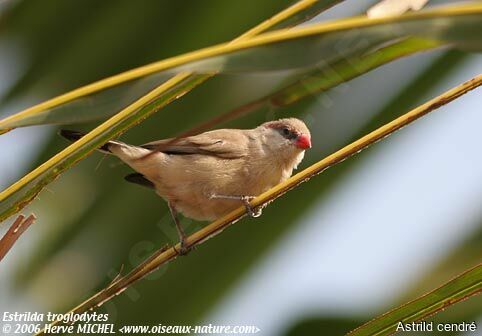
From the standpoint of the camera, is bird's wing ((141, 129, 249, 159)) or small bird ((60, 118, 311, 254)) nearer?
small bird ((60, 118, 311, 254))

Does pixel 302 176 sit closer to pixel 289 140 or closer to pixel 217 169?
pixel 217 169

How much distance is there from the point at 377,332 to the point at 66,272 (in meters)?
1.06

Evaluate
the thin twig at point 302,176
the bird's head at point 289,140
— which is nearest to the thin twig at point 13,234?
the thin twig at point 302,176

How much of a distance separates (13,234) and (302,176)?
0.63m

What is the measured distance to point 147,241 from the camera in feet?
7.32

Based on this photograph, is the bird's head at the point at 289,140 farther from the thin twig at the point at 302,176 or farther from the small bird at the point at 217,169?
the thin twig at the point at 302,176

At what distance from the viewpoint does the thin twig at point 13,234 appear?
1.32 meters

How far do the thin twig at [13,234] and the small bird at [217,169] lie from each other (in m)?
1.94

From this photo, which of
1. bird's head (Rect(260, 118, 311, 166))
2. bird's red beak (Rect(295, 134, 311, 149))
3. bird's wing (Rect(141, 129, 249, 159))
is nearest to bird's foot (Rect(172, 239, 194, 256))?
bird's wing (Rect(141, 129, 249, 159))

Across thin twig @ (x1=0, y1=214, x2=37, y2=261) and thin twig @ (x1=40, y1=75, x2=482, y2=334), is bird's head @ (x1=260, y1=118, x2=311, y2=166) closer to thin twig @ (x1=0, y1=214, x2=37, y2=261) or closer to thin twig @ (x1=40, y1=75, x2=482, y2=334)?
thin twig @ (x1=40, y1=75, x2=482, y2=334)

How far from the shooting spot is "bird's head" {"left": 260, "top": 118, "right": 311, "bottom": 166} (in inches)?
155

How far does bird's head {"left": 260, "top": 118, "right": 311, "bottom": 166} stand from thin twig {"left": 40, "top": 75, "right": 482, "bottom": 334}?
1819mm

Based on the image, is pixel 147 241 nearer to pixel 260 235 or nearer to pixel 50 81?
pixel 260 235

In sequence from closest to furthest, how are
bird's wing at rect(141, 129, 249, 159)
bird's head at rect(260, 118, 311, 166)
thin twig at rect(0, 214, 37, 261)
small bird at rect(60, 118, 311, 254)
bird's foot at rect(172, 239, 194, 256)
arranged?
thin twig at rect(0, 214, 37, 261) < bird's foot at rect(172, 239, 194, 256) < small bird at rect(60, 118, 311, 254) < bird's wing at rect(141, 129, 249, 159) < bird's head at rect(260, 118, 311, 166)
